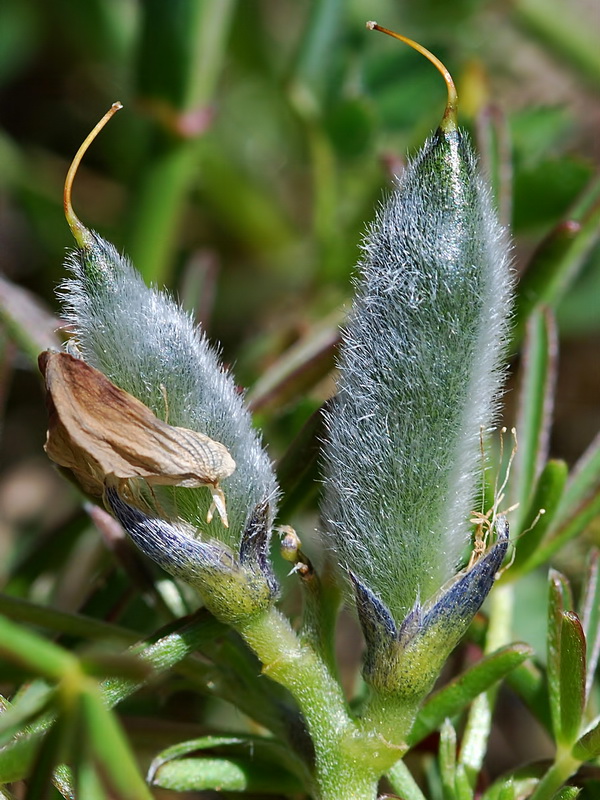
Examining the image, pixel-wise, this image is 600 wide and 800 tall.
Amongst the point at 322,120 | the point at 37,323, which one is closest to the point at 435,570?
the point at 37,323

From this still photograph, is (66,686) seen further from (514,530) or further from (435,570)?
(514,530)

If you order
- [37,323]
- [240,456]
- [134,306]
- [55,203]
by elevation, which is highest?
[134,306]

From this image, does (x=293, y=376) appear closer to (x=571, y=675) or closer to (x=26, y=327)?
(x=26, y=327)

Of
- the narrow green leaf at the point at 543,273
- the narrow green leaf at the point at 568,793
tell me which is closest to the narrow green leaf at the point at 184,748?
the narrow green leaf at the point at 568,793

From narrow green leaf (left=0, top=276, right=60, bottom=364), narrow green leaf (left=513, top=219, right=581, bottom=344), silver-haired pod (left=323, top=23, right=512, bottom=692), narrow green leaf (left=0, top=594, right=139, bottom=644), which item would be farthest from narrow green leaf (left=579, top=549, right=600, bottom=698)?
narrow green leaf (left=0, top=276, right=60, bottom=364)

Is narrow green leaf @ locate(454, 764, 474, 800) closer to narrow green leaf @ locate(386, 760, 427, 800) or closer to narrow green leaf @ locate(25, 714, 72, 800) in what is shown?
narrow green leaf @ locate(386, 760, 427, 800)

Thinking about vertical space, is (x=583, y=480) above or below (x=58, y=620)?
above

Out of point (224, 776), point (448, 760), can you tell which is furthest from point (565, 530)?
point (224, 776)
